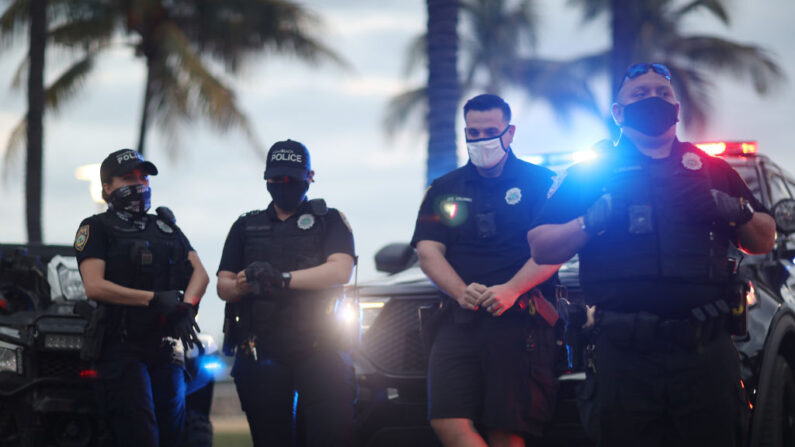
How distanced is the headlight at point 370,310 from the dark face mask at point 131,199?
1323 mm

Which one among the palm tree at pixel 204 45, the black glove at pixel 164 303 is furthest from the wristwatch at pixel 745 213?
the palm tree at pixel 204 45

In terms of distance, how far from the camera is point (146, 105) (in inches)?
1011

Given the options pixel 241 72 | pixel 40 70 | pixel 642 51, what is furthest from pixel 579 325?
pixel 642 51

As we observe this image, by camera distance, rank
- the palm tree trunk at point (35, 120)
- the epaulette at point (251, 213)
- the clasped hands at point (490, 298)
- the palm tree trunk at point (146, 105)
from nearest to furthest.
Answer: the clasped hands at point (490, 298)
the epaulette at point (251, 213)
the palm tree trunk at point (35, 120)
the palm tree trunk at point (146, 105)

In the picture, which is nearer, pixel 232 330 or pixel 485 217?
pixel 485 217

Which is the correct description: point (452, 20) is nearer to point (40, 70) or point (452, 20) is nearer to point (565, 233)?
point (565, 233)

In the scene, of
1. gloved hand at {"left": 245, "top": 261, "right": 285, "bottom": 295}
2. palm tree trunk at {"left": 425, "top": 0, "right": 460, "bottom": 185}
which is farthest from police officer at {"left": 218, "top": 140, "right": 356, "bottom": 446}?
palm tree trunk at {"left": 425, "top": 0, "right": 460, "bottom": 185}

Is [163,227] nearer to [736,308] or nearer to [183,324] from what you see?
[183,324]

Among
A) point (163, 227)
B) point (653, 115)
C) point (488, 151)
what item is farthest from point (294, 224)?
point (653, 115)

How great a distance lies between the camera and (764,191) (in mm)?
6168

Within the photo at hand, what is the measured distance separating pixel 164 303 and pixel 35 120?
1728 centimetres

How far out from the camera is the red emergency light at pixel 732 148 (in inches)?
238

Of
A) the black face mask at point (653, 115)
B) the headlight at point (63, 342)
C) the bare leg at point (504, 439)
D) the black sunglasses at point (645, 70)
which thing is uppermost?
the black sunglasses at point (645, 70)

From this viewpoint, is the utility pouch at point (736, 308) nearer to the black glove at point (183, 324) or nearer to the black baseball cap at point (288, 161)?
the black baseball cap at point (288, 161)
